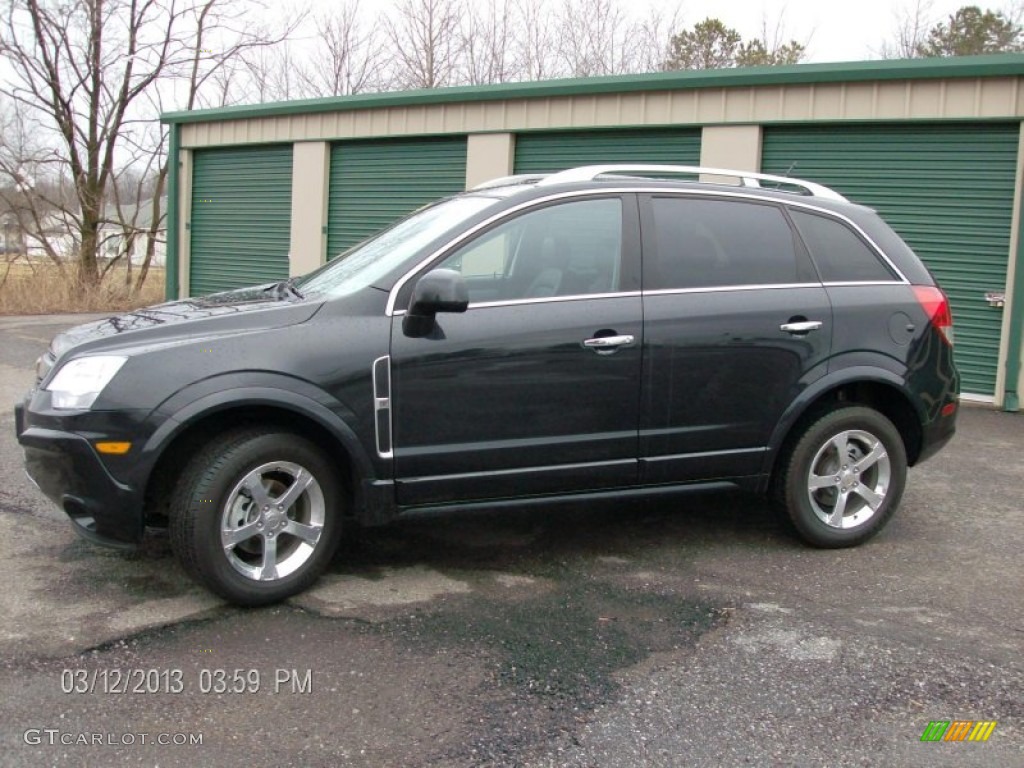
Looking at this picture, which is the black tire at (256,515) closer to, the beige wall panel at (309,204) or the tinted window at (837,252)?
the tinted window at (837,252)

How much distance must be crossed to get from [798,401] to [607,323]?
1113 millimetres

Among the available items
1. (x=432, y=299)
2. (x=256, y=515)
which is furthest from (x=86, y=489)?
(x=432, y=299)

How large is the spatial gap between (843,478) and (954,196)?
19.1 ft

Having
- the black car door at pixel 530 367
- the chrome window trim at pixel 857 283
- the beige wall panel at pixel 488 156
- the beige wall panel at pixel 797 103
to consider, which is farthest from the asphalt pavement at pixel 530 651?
the beige wall panel at pixel 488 156

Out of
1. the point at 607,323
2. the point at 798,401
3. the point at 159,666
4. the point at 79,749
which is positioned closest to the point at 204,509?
the point at 159,666

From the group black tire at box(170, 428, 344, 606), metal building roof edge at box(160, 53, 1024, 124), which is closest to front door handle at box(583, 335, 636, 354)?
black tire at box(170, 428, 344, 606)

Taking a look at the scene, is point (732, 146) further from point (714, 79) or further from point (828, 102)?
point (828, 102)

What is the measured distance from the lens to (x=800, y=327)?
4867mm

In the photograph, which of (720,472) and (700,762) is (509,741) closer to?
(700,762)

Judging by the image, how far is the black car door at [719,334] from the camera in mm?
4656

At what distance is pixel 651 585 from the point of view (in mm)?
4527

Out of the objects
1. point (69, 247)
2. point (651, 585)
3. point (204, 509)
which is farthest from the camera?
point (69, 247)

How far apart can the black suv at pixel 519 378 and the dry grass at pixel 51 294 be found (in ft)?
52.2

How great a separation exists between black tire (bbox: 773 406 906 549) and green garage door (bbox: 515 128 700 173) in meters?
6.35
